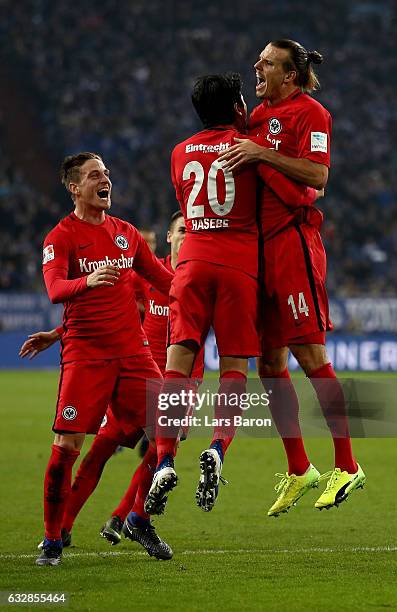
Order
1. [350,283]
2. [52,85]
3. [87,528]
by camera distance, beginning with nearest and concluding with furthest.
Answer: [87,528] → [350,283] → [52,85]

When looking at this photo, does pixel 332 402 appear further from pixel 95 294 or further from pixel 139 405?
pixel 95 294

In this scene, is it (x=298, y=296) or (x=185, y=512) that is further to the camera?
(x=185, y=512)

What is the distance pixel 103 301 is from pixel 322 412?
149 centimetres

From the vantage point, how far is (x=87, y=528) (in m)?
8.41

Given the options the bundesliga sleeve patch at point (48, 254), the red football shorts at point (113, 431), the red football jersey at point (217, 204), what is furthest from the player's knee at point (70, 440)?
the red football jersey at point (217, 204)

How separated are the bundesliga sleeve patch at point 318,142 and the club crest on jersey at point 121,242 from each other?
58.6 inches

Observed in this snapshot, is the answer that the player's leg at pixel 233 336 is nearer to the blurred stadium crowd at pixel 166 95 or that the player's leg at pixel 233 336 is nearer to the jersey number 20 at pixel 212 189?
the jersey number 20 at pixel 212 189

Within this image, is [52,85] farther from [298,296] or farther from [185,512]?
[298,296]

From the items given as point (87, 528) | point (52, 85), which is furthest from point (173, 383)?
point (52, 85)

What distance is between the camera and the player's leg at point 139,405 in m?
6.92

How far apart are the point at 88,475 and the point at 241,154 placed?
2.63 meters

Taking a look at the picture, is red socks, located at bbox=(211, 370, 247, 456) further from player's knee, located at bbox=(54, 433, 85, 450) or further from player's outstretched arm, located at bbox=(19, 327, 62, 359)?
player's outstretched arm, located at bbox=(19, 327, 62, 359)

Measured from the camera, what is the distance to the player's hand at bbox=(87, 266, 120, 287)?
6.41 metres

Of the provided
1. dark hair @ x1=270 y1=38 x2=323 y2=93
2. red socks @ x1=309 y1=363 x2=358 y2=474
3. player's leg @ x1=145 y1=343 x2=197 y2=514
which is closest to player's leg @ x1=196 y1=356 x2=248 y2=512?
player's leg @ x1=145 y1=343 x2=197 y2=514
